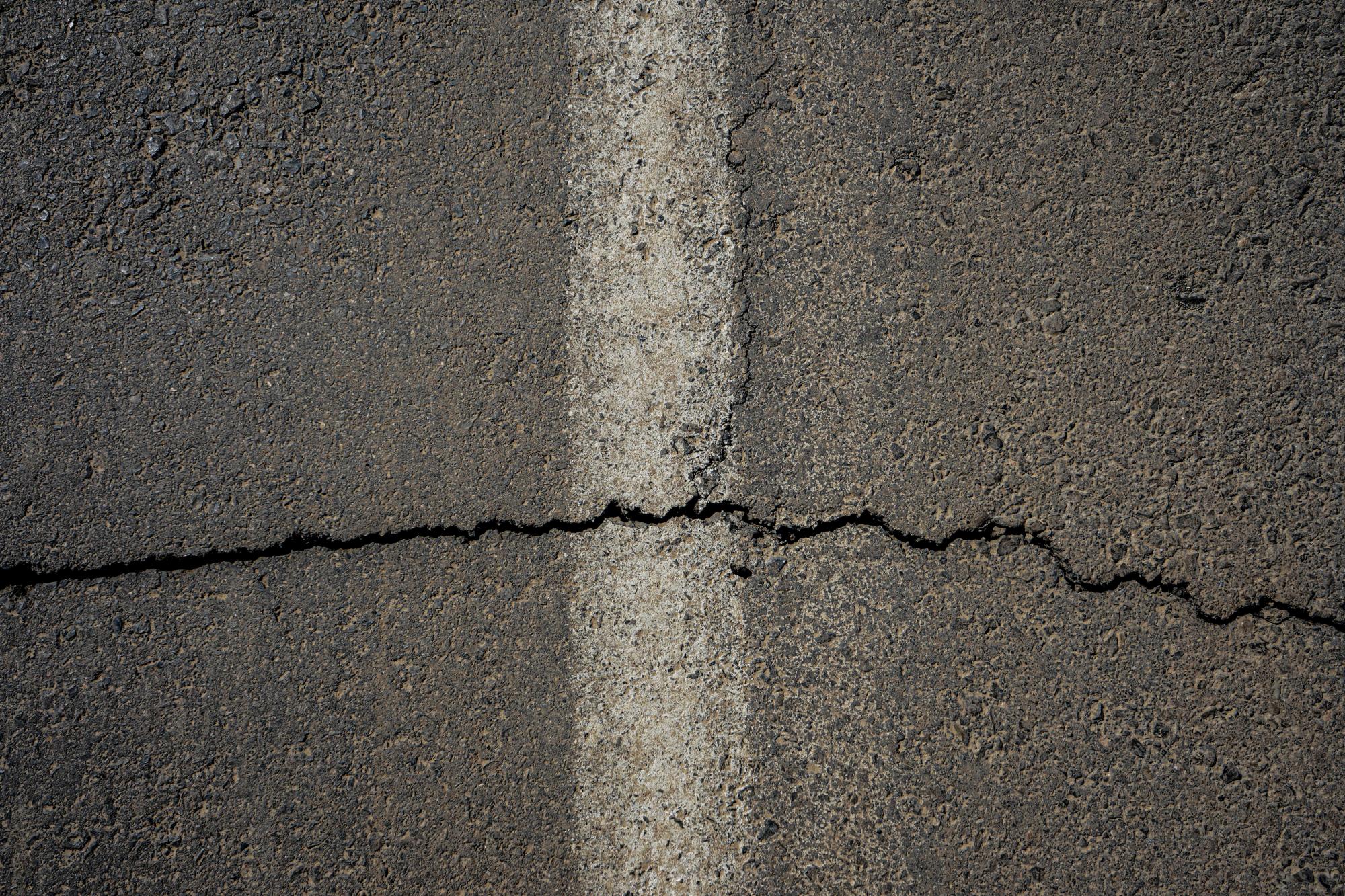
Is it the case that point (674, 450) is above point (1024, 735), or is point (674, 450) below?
above

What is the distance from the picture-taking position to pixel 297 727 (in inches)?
73.8

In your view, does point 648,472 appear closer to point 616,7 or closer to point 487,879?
point 487,879

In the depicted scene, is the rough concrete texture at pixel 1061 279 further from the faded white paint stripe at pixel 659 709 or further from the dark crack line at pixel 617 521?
the faded white paint stripe at pixel 659 709

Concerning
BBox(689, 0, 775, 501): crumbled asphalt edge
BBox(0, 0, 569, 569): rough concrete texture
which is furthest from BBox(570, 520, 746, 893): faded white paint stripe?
BBox(0, 0, 569, 569): rough concrete texture

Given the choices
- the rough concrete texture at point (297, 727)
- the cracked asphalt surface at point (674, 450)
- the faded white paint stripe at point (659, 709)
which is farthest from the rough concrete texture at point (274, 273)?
the faded white paint stripe at point (659, 709)

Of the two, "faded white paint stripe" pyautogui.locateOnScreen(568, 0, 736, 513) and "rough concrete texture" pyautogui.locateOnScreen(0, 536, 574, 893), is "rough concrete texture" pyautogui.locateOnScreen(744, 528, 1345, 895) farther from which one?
"rough concrete texture" pyautogui.locateOnScreen(0, 536, 574, 893)

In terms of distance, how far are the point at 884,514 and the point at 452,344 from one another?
3.59 ft

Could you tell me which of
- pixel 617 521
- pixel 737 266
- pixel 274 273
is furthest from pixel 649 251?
pixel 274 273

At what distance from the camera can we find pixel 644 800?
1.81 meters

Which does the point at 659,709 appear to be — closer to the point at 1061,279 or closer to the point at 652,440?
the point at 652,440

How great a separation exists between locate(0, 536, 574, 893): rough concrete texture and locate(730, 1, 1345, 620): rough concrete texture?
0.74 m

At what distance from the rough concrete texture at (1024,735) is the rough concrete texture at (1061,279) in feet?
0.40

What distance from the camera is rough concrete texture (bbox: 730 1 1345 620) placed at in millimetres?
1880

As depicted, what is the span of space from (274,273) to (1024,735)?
2.05 meters
